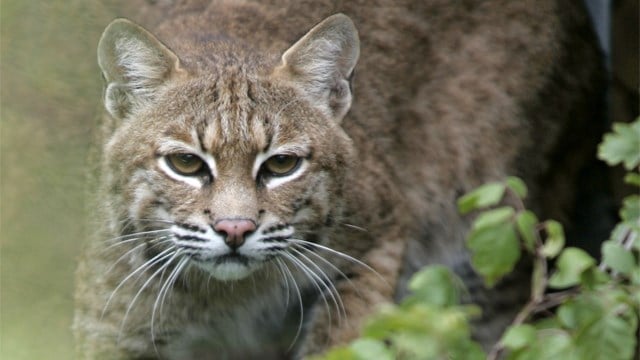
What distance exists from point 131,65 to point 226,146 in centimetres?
59

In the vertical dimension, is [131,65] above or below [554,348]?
above

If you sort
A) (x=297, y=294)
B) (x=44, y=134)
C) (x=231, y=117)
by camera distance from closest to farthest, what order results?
(x=231, y=117), (x=297, y=294), (x=44, y=134)

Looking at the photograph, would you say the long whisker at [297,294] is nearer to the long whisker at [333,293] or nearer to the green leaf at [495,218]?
the long whisker at [333,293]

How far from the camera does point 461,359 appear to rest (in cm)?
418

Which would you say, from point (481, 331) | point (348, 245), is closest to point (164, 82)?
point (348, 245)

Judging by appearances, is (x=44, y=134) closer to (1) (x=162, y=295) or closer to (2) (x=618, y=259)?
(1) (x=162, y=295)

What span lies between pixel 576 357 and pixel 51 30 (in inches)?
140

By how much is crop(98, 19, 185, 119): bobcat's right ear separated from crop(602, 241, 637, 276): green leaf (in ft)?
6.29

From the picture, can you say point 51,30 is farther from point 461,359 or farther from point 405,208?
point 461,359

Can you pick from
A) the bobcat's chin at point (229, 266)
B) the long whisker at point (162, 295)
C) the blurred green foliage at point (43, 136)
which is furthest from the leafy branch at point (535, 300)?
the blurred green foliage at point (43, 136)

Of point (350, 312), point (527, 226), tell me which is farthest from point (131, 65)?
point (527, 226)

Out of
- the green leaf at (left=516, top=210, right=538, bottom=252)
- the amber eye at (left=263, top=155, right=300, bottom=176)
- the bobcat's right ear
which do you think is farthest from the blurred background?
the green leaf at (left=516, top=210, right=538, bottom=252)

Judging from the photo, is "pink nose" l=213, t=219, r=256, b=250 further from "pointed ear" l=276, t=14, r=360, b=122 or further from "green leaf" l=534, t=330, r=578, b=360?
"green leaf" l=534, t=330, r=578, b=360

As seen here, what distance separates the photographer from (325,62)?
566 centimetres
